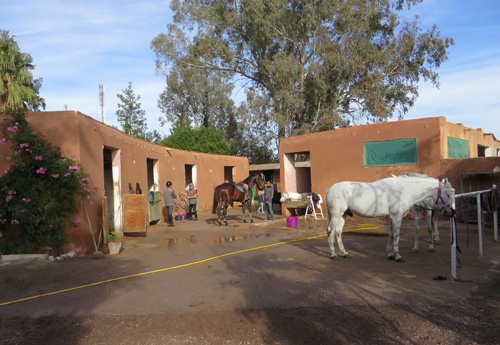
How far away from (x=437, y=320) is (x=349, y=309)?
1068mm

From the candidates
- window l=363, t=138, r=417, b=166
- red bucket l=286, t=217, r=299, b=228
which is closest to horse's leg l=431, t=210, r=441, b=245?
red bucket l=286, t=217, r=299, b=228

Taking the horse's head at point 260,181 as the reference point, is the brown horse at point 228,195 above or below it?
below

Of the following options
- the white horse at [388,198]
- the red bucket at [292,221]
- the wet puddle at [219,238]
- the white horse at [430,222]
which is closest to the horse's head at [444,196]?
the white horse at [388,198]

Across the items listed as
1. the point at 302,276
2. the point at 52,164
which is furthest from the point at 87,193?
the point at 302,276

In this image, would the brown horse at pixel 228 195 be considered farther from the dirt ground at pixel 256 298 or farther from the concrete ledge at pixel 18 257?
the concrete ledge at pixel 18 257

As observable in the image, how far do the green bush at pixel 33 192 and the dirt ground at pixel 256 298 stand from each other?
1.01 metres

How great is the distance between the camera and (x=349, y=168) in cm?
1770

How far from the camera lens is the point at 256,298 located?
623cm

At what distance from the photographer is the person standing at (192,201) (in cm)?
Answer: 1888

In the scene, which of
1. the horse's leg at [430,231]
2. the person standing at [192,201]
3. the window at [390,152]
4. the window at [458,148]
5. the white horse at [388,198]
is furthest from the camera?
the person standing at [192,201]

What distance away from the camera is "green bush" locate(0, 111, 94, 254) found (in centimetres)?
952

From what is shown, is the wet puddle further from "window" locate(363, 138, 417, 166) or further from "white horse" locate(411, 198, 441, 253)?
"window" locate(363, 138, 417, 166)

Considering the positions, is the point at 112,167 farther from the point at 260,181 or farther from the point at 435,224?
the point at 435,224

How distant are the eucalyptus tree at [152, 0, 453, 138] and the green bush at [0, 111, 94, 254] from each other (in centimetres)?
1985
